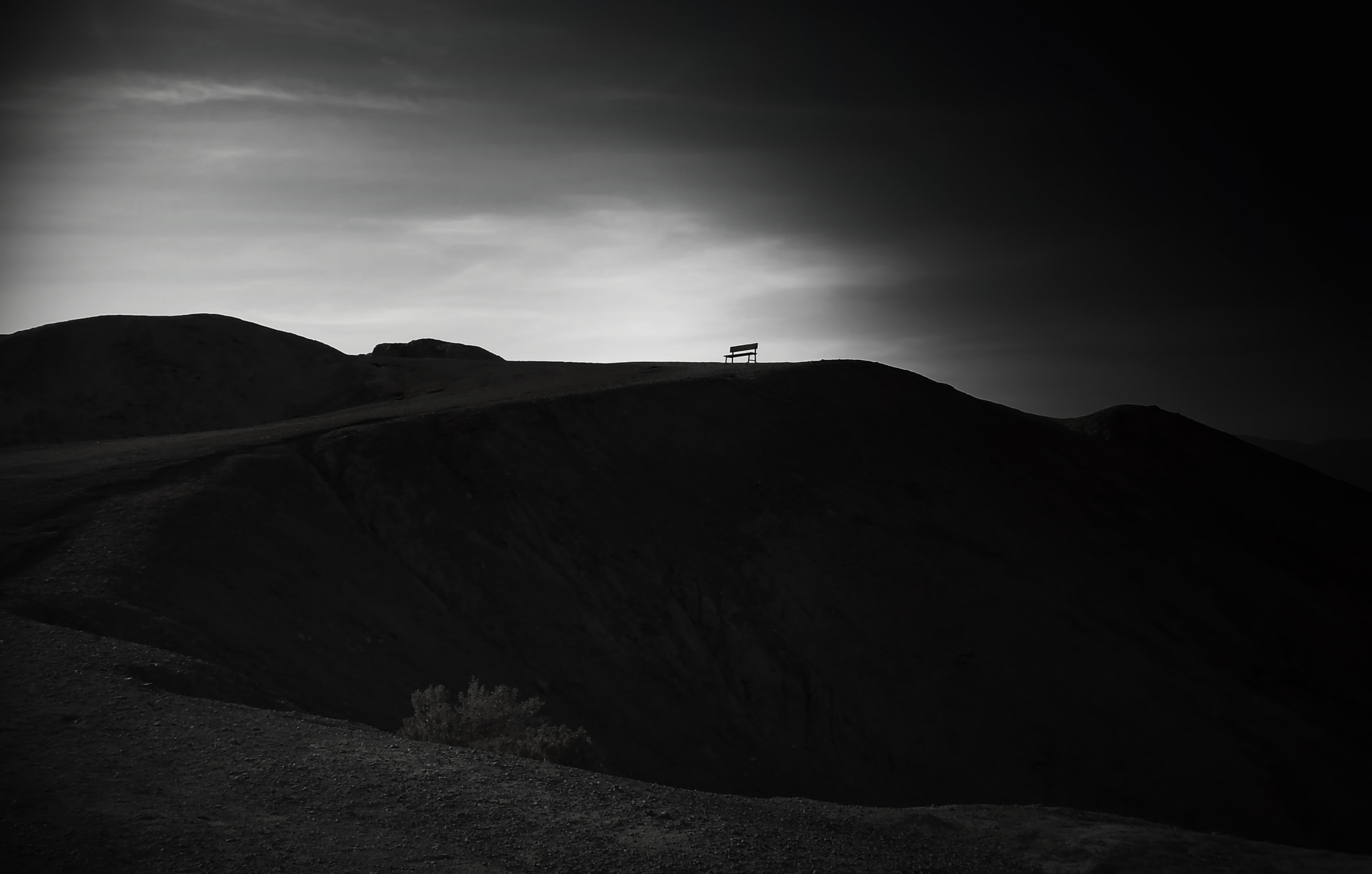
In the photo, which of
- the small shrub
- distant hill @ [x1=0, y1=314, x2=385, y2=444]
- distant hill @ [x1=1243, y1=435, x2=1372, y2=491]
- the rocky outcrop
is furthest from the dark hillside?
distant hill @ [x1=1243, y1=435, x2=1372, y2=491]

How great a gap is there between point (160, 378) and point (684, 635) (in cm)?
2045

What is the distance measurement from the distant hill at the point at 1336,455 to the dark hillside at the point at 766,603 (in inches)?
4015

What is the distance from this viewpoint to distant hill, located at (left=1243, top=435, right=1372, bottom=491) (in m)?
113

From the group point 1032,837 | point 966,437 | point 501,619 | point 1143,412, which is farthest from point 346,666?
point 1143,412

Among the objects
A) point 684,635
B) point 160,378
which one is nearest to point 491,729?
point 684,635

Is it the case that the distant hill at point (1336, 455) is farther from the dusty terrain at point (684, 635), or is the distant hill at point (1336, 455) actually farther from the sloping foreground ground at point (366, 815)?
the sloping foreground ground at point (366, 815)

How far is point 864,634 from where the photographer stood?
20.0 m

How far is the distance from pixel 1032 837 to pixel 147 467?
47.9 feet

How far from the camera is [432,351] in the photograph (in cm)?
4531

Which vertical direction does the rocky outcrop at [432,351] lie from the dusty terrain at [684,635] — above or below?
above

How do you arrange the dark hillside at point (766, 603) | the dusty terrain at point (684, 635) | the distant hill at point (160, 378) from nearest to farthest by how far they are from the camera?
the dusty terrain at point (684, 635)
the dark hillside at point (766, 603)
the distant hill at point (160, 378)

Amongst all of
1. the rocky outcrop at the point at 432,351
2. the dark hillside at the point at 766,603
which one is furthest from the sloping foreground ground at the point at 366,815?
the rocky outcrop at the point at 432,351

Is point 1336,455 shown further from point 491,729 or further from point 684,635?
point 491,729

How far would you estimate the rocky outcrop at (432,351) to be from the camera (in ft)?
147
